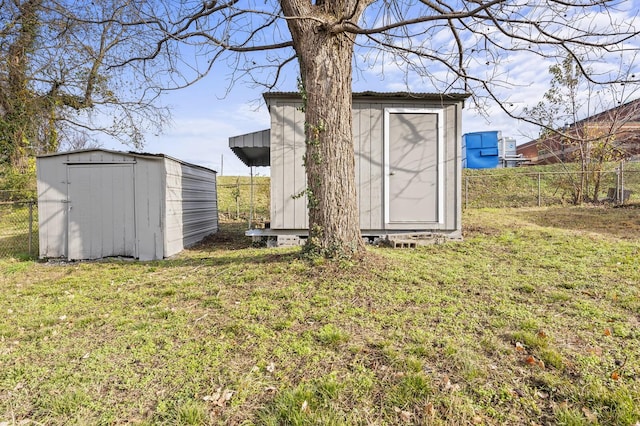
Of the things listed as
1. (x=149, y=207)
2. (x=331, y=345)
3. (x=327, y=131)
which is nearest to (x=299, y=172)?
(x=327, y=131)

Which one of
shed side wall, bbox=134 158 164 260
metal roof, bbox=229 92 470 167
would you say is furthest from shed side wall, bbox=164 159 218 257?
metal roof, bbox=229 92 470 167

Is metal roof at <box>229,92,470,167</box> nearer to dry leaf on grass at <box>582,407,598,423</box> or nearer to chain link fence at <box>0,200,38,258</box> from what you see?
chain link fence at <box>0,200,38,258</box>

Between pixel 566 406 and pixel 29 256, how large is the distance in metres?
7.99

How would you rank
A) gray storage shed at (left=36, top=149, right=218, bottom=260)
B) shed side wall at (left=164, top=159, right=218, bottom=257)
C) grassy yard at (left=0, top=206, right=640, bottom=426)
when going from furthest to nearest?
1. shed side wall at (left=164, top=159, right=218, bottom=257)
2. gray storage shed at (left=36, top=149, right=218, bottom=260)
3. grassy yard at (left=0, top=206, right=640, bottom=426)

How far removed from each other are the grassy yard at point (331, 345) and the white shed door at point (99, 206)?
1.85 metres

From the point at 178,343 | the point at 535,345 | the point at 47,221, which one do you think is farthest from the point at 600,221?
the point at 47,221

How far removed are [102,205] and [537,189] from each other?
14520 millimetres

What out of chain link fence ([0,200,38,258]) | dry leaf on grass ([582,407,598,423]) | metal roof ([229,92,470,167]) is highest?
metal roof ([229,92,470,167])

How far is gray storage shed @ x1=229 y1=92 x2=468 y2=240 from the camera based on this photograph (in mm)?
6160

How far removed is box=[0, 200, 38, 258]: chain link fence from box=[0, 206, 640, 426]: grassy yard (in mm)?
2807

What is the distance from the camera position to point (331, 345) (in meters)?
2.40

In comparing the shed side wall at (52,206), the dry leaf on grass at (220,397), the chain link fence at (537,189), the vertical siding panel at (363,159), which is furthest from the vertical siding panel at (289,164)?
the chain link fence at (537,189)

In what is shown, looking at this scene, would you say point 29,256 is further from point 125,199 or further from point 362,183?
point 362,183

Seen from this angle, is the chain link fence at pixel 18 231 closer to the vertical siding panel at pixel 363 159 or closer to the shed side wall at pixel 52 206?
the shed side wall at pixel 52 206
